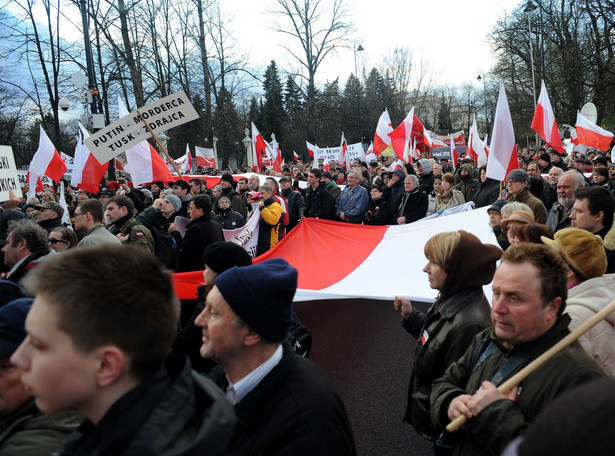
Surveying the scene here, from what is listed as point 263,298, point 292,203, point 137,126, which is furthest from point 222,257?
point 292,203

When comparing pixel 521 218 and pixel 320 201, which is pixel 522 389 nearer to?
pixel 521 218

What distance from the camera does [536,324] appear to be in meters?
2.05

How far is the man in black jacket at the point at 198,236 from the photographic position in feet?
19.1

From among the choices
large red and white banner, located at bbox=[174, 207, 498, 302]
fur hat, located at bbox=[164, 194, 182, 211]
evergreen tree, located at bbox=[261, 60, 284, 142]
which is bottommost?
large red and white banner, located at bbox=[174, 207, 498, 302]

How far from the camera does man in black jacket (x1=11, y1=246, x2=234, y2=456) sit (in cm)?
121

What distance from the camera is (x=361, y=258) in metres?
5.84

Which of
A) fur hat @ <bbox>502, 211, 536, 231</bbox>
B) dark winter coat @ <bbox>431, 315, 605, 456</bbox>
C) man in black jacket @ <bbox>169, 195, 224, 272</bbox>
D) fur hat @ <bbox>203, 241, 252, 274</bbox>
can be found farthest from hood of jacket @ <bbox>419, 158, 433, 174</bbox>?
dark winter coat @ <bbox>431, 315, 605, 456</bbox>

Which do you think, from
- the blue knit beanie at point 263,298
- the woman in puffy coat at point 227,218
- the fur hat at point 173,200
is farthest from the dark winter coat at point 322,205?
the blue knit beanie at point 263,298

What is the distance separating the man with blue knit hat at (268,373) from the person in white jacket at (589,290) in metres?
1.37

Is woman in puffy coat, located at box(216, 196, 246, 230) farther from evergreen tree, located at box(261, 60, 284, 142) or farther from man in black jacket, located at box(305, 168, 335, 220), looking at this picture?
evergreen tree, located at box(261, 60, 284, 142)

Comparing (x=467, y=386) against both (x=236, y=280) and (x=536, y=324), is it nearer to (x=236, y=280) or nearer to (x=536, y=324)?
(x=536, y=324)

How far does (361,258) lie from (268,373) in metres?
4.01

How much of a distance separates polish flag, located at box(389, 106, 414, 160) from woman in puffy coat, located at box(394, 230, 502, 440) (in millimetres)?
10757

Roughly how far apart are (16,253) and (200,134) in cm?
3433
